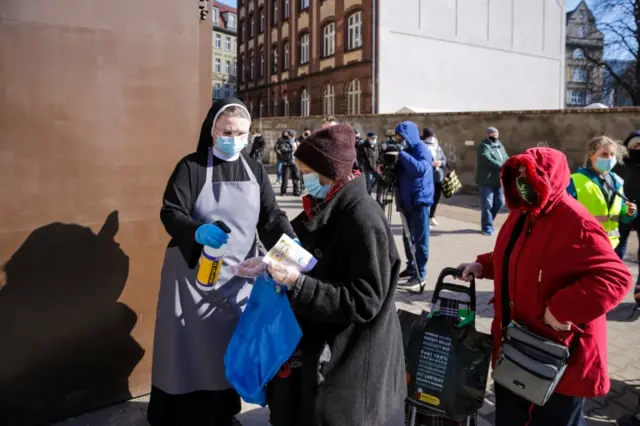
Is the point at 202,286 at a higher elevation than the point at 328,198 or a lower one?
lower

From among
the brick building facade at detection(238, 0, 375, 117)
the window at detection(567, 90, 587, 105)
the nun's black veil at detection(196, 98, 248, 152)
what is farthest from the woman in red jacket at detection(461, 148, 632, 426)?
the window at detection(567, 90, 587, 105)

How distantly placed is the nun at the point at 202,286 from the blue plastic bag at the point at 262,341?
496 mm

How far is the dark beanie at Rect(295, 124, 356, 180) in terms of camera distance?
7.14 ft

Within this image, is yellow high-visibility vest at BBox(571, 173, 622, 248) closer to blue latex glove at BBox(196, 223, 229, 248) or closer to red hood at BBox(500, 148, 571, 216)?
red hood at BBox(500, 148, 571, 216)

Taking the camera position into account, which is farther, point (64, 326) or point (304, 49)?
point (304, 49)

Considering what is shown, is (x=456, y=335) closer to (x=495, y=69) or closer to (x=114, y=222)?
(x=114, y=222)

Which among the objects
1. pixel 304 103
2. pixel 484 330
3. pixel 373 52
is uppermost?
pixel 373 52

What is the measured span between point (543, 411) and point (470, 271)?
71 centimetres

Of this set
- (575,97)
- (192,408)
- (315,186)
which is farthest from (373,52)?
(575,97)

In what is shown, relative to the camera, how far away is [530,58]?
31266 mm

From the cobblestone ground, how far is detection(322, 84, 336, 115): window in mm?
21458

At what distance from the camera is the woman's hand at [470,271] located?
2687 mm

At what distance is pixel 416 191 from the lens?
623cm

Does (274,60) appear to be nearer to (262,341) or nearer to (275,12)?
(275,12)
